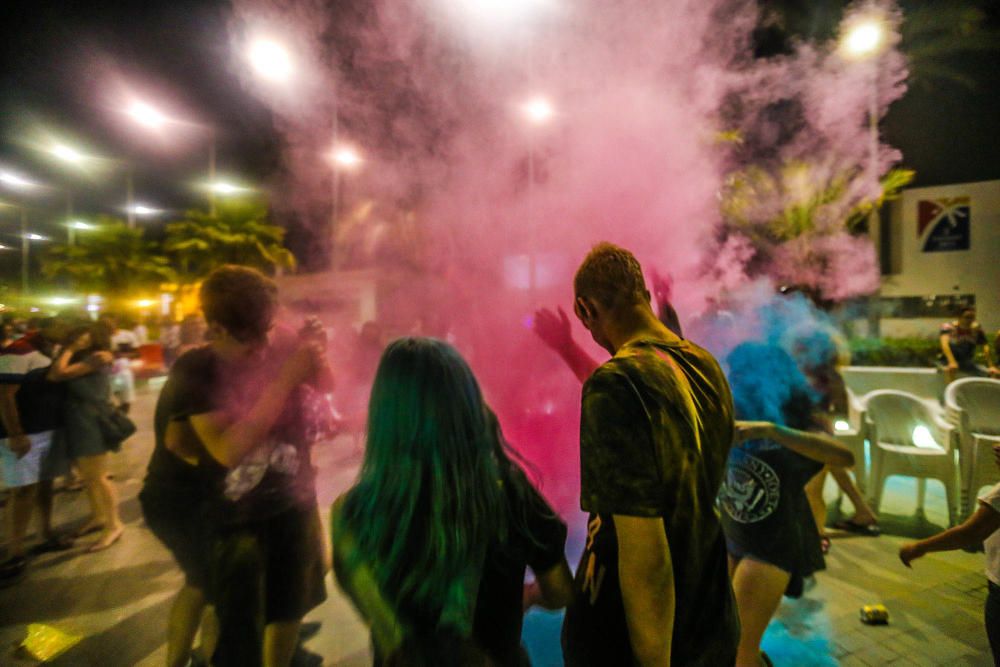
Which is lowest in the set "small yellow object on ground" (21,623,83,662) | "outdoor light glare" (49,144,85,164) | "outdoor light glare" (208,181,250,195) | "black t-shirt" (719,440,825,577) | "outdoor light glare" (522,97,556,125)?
"small yellow object on ground" (21,623,83,662)

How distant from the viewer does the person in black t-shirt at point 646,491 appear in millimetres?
1187

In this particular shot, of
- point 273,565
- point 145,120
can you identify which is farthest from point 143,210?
point 273,565

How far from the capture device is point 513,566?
1289 mm

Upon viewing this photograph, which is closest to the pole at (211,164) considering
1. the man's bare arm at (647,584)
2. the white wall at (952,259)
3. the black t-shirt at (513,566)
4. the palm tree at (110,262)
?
the palm tree at (110,262)

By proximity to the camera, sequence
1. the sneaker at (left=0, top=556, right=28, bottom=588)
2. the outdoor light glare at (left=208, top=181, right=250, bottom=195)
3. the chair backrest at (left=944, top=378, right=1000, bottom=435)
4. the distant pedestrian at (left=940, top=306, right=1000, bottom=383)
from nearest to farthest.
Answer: the sneaker at (left=0, top=556, right=28, bottom=588)
the chair backrest at (left=944, top=378, right=1000, bottom=435)
the outdoor light glare at (left=208, top=181, right=250, bottom=195)
the distant pedestrian at (left=940, top=306, right=1000, bottom=383)

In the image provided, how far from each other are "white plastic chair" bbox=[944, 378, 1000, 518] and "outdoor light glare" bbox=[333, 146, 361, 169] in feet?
18.2

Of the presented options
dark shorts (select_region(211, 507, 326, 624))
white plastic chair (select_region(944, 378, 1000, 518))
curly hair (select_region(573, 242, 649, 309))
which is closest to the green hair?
curly hair (select_region(573, 242, 649, 309))

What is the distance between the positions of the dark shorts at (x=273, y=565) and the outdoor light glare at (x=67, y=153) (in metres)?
2.42

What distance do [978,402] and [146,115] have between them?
694 centimetres

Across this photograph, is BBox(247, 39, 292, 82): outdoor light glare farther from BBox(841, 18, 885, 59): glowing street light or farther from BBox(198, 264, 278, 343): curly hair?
BBox(841, 18, 885, 59): glowing street light

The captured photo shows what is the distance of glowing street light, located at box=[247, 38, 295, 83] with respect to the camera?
348 centimetres

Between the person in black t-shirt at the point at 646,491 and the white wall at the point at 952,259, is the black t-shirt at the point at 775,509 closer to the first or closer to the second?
the person in black t-shirt at the point at 646,491

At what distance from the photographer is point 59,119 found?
9.31 feet

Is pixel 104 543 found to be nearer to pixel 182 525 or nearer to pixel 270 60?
pixel 182 525
